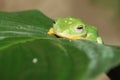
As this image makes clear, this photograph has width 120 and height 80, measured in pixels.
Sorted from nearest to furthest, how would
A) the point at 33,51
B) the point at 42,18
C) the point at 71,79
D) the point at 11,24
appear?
the point at 71,79, the point at 33,51, the point at 11,24, the point at 42,18

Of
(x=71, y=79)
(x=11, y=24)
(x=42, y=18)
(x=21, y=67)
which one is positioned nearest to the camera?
→ (x=71, y=79)

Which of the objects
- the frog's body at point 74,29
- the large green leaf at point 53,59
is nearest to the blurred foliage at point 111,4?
the frog's body at point 74,29

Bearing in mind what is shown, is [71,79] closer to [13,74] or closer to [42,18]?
[13,74]

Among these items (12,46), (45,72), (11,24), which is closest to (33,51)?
(12,46)

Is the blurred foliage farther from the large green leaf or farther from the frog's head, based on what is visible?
the large green leaf

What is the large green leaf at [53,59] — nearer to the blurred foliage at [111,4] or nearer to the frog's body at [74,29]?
the frog's body at [74,29]

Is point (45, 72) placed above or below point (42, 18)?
above

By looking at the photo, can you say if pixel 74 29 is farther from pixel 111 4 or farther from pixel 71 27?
pixel 111 4
